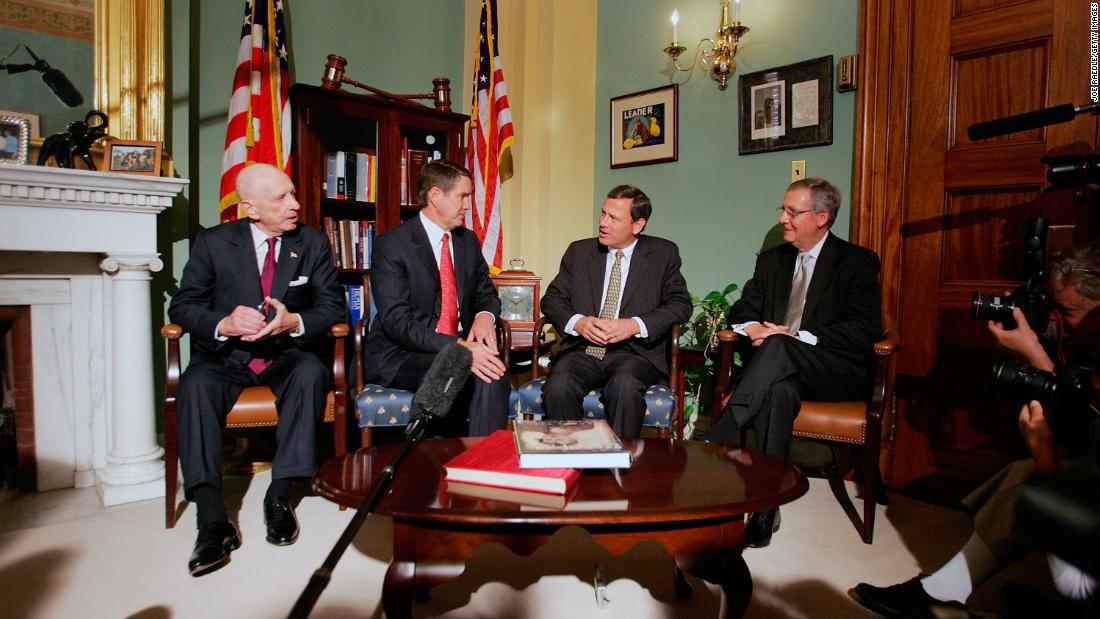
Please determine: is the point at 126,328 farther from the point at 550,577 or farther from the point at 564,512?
the point at 564,512

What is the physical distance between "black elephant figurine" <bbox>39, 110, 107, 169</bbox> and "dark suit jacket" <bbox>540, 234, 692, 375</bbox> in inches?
74.9

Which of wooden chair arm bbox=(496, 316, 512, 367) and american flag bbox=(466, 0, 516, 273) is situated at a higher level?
american flag bbox=(466, 0, 516, 273)

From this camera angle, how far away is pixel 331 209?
140 inches

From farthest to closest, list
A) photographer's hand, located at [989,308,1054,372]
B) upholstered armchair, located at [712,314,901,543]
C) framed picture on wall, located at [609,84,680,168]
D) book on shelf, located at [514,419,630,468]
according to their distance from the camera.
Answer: framed picture on wall, located at [609,84,680,168]
upholstered armchair, located at [712,314,901,543]
photographer's hand, located at [989,308,1054,372]
book on shelf, located at [514,419,630,468]

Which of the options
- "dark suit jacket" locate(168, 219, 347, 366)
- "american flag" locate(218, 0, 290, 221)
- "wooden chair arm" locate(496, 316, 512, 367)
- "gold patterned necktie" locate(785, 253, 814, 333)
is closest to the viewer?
"dark suit jacket" locate(168, 219, 347, 366)

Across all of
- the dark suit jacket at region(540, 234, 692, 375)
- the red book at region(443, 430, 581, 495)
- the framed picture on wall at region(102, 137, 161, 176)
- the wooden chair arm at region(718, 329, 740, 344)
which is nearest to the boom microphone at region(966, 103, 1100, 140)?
the wooden chair arm at region(718, 329, 740, 344)

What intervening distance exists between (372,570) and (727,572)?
108cm

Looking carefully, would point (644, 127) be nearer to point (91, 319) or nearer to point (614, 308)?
point (614, 308)

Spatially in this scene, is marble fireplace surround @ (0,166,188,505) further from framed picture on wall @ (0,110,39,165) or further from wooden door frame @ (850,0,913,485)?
wooden door frame @ (850,0,913,485)

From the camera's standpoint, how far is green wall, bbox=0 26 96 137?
2.62 m

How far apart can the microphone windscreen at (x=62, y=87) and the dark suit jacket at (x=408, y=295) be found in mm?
1328

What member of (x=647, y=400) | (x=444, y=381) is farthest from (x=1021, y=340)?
(x=444, y=381)

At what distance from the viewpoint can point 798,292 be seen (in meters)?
2.79

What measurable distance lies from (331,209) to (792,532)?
8.74 feet
